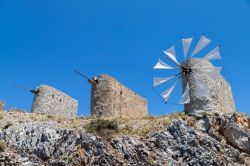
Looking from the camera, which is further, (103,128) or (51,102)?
(51,102)

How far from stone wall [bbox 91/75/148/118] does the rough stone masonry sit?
5.76 meters

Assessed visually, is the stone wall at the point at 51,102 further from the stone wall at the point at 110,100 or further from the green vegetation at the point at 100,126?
the green vegetation at the point at 100,126

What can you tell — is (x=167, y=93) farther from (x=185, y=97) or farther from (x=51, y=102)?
(x=51, y=102)

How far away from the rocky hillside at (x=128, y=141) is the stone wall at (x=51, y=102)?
578cm

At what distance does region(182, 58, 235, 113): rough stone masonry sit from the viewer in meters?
21.7

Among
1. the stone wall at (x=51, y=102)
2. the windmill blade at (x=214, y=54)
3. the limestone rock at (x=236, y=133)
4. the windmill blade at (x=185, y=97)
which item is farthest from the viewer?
the stone wall at (x=51, y=102)

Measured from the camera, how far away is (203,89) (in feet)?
72.2

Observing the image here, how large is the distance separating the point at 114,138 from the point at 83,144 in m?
1.61

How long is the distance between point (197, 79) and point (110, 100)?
21.4 ft

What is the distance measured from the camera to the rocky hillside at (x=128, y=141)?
18031 millimetres

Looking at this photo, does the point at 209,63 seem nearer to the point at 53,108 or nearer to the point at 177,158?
Result: the point at 177,158

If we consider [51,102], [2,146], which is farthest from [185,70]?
[2,146]

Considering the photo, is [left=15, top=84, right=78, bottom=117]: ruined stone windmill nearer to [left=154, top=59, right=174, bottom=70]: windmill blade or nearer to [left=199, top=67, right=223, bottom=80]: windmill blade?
[left=154, top=59, right=174, bottom=70]: windmill blade

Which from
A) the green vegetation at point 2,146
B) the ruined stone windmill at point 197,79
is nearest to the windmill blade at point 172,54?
the ruined stone windmill at point 197,79
